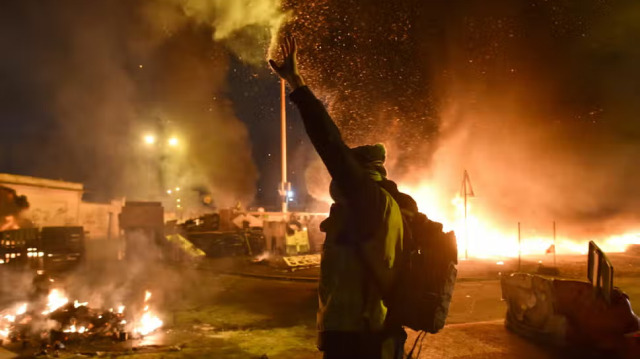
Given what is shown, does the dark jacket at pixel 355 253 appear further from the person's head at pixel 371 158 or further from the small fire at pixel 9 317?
the small fire at pixel 9 317

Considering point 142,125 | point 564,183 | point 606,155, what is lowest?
point 564,183

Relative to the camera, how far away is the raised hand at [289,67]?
197 centimetres

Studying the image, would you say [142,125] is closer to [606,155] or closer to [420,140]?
[420,140]

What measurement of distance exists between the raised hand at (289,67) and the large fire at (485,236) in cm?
1436

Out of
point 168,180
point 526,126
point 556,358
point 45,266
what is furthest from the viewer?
point 168,180

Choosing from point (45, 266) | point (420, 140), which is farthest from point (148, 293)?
point (420, 140)

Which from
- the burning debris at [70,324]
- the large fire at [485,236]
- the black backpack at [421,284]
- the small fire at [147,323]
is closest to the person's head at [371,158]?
the black backpack at [421,284]

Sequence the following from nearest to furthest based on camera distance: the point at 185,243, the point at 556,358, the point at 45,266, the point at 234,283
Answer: the point at 556,358 < the point at 234,283 < the point at 45,266 < the point at 185,243

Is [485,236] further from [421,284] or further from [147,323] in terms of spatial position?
[421,284]

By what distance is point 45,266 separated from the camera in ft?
37.1

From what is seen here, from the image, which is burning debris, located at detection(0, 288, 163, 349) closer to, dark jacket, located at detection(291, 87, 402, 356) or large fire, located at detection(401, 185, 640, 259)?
dark jacket, located at detection(291, 87, 402, 356)

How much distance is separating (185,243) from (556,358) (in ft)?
42.0

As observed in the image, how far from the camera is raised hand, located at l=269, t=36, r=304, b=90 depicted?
1.97 metres

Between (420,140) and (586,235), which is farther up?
(420,140)
